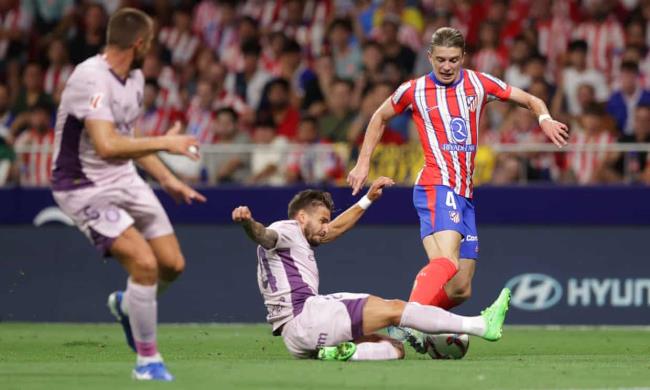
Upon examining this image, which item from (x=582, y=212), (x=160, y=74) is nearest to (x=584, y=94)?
(x=582, y=212)

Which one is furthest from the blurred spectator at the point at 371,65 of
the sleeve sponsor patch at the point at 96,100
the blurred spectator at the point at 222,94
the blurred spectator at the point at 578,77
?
the sleeve sponsor patch at the point at 96,100

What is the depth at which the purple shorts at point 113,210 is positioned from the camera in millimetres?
8961

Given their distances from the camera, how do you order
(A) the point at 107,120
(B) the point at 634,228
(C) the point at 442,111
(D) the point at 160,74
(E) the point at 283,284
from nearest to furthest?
1. (A) the point at 107,120
2. (E) the point at 283,284
3. (C) the point at 442,111
4. (B) the point at 634,228
5. (D) the point at 160,74

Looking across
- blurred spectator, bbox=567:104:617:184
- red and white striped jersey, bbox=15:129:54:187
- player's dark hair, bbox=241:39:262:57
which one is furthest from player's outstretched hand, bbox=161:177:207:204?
player's dark hair, bbox=241:39:262:57

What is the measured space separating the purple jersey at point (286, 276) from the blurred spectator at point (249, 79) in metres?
8.86

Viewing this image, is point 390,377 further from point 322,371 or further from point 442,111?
point 442,111

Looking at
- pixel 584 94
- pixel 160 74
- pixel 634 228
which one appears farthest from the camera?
pixel 160 74

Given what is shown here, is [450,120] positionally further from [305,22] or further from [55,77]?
[55,77]

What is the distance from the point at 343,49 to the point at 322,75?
27.8 inches

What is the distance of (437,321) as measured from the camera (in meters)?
10.0

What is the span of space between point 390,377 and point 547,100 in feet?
31.0

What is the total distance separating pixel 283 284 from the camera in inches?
420

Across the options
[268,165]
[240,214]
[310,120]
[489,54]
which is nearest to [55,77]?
[310,120]

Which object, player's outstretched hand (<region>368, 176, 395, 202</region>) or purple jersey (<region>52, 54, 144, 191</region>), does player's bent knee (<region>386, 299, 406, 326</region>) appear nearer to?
player's outstretched hand (<region>368, 176, 395, 202</region>)
